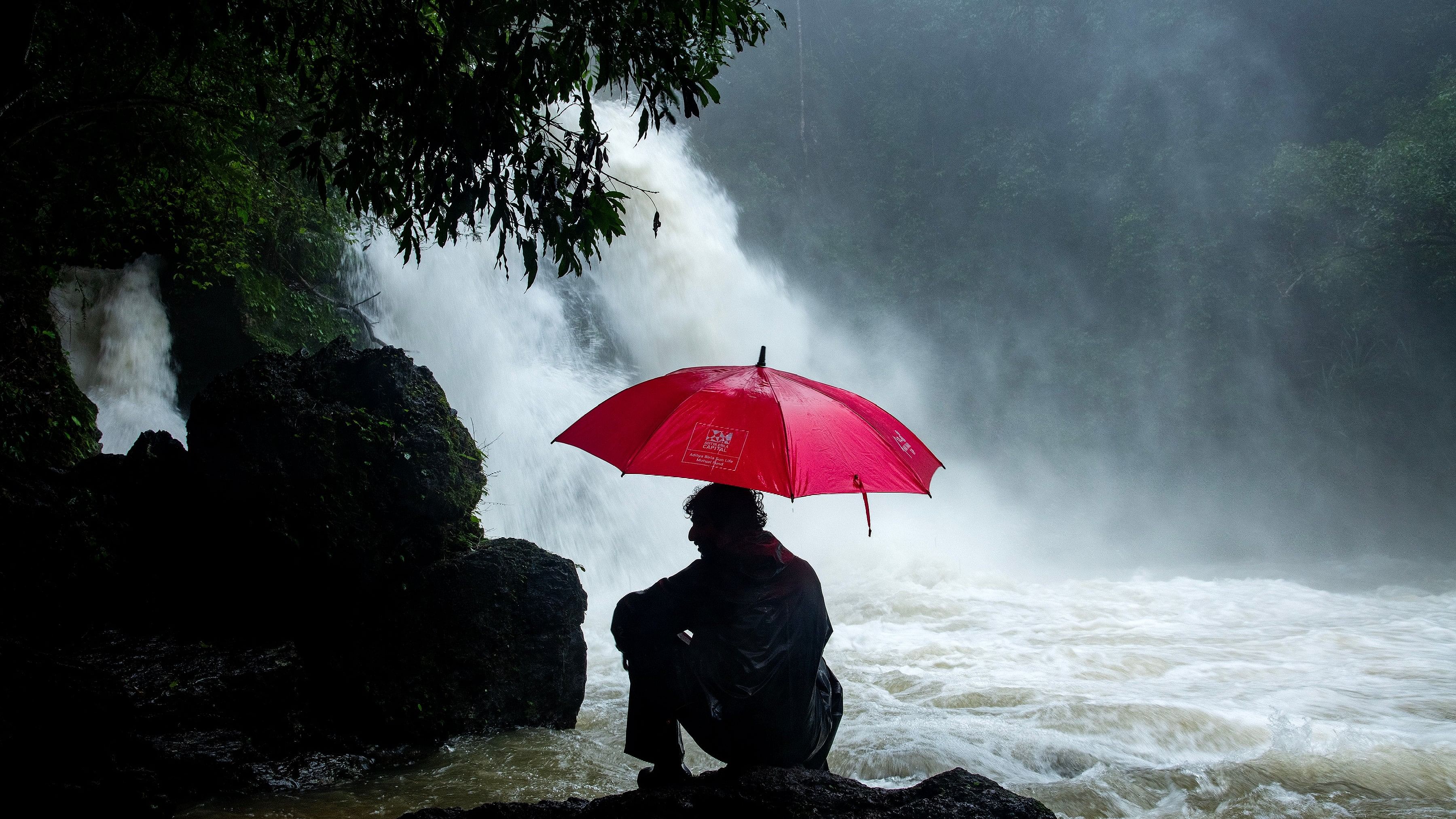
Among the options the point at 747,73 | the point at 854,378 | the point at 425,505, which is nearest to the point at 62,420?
the point at 425,505

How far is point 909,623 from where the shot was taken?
8516 millimetres

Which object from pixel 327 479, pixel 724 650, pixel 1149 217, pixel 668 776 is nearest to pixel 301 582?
pixel 327 479

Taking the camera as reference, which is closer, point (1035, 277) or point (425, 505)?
point (425, 505)

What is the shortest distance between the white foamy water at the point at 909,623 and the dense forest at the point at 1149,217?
113 inches

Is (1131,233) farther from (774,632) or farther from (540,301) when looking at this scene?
(774,632)

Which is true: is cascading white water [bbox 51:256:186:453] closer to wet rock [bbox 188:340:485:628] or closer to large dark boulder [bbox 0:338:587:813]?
large dark boulder [bbox 0:338:587:813]

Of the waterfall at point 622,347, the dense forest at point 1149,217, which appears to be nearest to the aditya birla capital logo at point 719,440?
the waterfall at point 622,347

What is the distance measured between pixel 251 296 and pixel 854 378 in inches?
537

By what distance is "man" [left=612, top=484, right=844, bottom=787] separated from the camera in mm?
2438

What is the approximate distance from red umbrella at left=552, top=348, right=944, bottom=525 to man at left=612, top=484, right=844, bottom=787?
22 cm

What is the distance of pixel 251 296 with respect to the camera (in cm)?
837

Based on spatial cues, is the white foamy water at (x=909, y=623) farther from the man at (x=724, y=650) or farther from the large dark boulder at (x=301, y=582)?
the man at (x=724, y=650)

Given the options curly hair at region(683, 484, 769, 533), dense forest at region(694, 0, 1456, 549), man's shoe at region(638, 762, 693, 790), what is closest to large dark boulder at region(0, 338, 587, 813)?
man's shoe at region(638, 762, 693, 790)

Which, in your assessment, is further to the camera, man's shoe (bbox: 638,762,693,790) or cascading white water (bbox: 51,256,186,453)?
cascading white water (bbox: 51,256,186,453)
